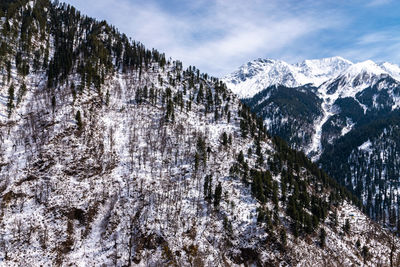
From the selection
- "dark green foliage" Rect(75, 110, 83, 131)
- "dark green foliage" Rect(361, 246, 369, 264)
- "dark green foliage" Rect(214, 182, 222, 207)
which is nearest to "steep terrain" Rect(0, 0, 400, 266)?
"dark green foliage" Rect(214, 182, 222, 207)

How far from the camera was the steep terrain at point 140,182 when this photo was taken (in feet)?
213

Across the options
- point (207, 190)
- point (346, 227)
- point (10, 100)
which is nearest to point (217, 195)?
point (207, 190)

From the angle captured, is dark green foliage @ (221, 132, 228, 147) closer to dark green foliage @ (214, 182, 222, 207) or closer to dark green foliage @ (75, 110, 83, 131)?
dark green foliage @ (214, 182, 222, 207)

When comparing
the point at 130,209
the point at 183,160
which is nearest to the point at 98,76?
the point at 183,160

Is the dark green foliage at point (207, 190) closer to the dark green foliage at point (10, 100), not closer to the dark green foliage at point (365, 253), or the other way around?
the dark green foliage at point (365, 253)

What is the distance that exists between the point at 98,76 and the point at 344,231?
133m

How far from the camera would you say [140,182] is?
8269 centimetres

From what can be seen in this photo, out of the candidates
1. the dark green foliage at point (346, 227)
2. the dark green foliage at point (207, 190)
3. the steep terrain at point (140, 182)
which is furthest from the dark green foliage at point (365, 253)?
the dark green foliage at point (207, 190)

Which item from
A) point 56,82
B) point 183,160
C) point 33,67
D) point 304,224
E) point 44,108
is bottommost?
point 304,224

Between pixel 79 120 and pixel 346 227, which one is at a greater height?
pixel 79 120

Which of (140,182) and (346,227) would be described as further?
(346,227)

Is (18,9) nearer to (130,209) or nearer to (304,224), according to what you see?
(130,209)

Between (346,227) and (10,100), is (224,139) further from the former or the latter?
(10,100)

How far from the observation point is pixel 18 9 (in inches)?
6575
